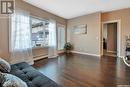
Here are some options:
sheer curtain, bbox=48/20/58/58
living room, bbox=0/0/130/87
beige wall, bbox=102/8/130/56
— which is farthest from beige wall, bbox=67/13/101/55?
sheer curtain, bbox=48/20/58/58

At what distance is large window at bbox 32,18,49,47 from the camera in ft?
19.2

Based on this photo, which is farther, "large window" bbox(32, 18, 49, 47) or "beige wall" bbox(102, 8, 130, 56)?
"beige wall" bbox(102, 8, 130, 56)

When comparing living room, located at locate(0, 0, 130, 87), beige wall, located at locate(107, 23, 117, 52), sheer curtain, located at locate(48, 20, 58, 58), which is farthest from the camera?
beige wall, located at locate(107, 23, 117, 52)

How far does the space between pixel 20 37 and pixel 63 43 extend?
421 cm

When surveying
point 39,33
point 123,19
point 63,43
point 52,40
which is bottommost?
point 63,43

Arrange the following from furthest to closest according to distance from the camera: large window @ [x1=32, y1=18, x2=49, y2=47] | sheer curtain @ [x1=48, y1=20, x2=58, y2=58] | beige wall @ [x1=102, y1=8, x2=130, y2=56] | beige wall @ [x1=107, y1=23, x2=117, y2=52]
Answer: beige wall @ [x1=107, y1=23, x2=117, y2=52]
sheer curtain @ [x1=48, y1=20, x2=58, y2=58]
beige wall @ [x1=102, y1=8, x2=130, y2=56]
large window @ [x1=32, y1=18, x2=49, y2=47]

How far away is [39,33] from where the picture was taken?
6.17 m

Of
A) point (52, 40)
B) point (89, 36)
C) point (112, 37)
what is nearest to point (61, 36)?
point (52, 40)

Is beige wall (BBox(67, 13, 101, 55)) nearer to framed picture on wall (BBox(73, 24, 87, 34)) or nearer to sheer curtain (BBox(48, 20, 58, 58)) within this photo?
framed picture on wall (BBox(73, 24, 87, 34))

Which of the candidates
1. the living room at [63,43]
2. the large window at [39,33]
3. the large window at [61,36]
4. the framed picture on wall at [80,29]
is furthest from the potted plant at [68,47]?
the large window at [39,33]

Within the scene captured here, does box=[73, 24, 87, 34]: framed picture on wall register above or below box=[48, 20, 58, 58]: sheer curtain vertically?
above

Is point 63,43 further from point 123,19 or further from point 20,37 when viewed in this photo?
point 20,37

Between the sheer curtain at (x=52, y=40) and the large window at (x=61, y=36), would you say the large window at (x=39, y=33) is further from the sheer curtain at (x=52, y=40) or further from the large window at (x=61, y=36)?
the large window at (x=61, y=36)

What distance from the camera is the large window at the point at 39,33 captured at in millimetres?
5859
